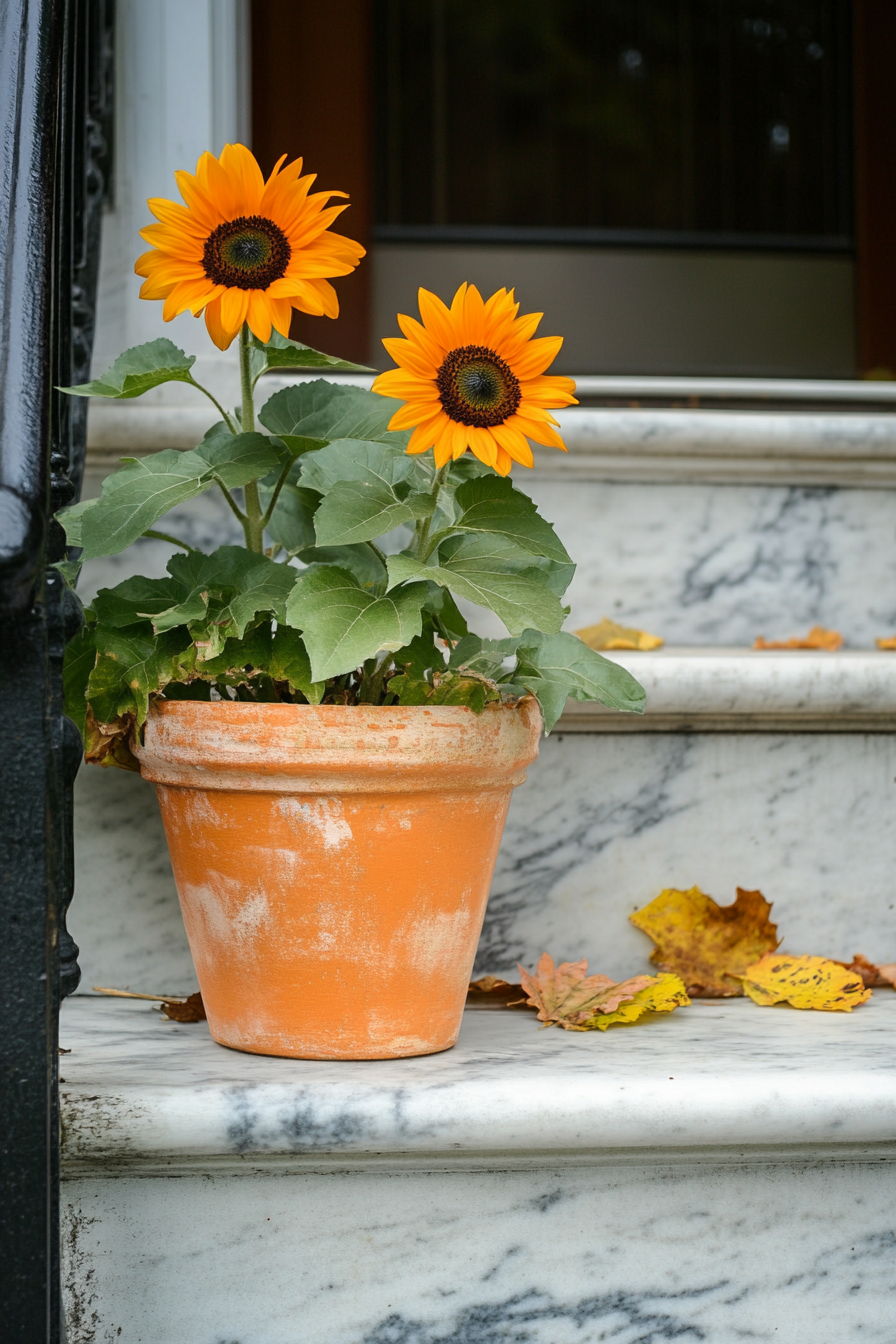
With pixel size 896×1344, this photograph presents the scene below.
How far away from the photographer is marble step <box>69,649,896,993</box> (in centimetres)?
97

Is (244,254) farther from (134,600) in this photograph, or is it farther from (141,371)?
(134,600)

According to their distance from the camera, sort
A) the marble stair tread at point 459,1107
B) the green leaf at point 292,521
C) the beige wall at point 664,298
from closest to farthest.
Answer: the marble stair tread at point 459,1107
the green leaf at point 292,521
the beige wall at point 664,298

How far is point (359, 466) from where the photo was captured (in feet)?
2.55

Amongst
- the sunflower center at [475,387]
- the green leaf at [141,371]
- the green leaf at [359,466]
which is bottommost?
the green leaf at [359,466]

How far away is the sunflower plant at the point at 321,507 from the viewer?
70cm

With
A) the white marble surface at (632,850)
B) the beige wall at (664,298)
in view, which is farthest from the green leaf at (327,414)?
the beige wall at (664,298)

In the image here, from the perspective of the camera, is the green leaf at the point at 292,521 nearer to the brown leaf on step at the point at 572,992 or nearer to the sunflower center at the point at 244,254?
the sunflower center at the point at 244,254

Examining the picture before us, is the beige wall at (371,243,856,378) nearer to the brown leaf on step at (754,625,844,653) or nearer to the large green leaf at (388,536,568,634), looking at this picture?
the brown leaf on step at (754,625,844,653)

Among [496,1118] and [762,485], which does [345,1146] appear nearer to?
[496,1118]

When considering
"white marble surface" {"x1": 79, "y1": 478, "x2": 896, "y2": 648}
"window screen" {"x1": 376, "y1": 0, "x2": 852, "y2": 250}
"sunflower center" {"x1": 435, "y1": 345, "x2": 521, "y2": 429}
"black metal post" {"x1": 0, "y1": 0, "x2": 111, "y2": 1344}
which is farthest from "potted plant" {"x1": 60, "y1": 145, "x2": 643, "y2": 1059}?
"window screen" {"x1": 376, "y1": 0, "x2": 852, "y2": 250}

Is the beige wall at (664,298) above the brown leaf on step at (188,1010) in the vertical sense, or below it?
above

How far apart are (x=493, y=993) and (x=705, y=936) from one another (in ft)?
0.64

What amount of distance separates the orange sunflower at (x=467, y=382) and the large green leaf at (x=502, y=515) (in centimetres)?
5

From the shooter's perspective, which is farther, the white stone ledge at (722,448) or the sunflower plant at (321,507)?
the white stone ledge at (722,448)
